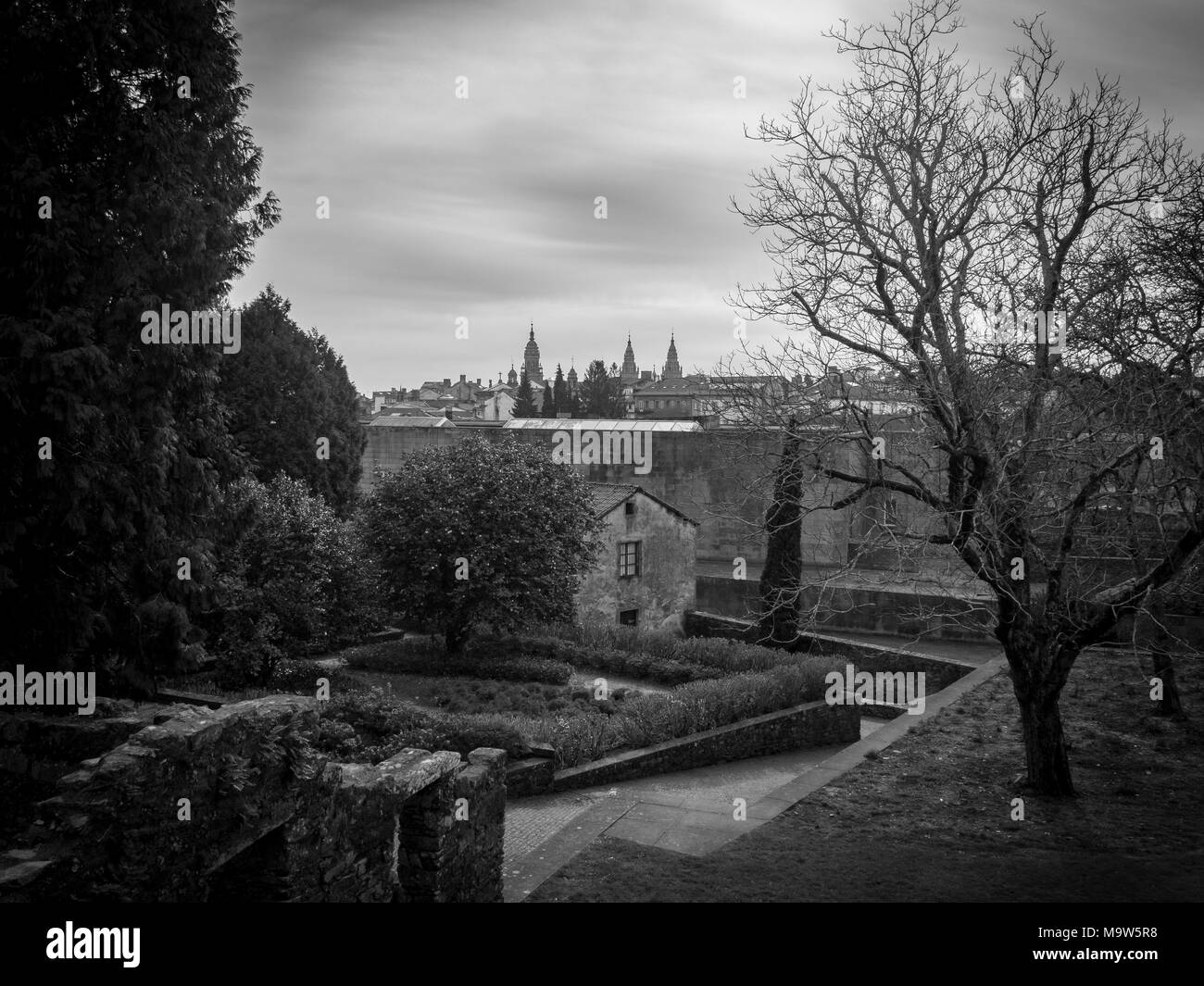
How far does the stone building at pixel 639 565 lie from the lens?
28.6 metres

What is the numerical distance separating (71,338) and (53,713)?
5.38m

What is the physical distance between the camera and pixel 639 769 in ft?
52.3

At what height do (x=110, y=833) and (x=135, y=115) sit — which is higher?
(x=135, y=115)

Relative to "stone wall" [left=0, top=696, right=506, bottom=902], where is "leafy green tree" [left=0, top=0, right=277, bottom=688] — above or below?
above

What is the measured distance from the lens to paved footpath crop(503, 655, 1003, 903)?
11609mm

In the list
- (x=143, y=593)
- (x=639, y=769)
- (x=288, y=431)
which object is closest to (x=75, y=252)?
(x=143, y=593)

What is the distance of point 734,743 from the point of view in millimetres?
17609

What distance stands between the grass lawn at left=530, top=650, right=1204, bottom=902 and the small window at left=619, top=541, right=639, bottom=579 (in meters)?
14.4

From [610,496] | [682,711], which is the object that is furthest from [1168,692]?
[610,496]

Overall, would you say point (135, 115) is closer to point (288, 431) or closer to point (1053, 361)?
point (1053, 361)

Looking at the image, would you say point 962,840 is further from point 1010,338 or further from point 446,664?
point 446,664

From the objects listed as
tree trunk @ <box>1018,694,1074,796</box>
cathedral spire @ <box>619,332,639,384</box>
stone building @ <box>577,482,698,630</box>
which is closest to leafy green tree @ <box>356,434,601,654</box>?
stone building @ <box>577,482,698,630</box>

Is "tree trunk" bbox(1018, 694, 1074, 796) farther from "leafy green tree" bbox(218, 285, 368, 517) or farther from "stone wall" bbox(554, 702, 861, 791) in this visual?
"leafy green tree" bbox(218, 285, 368, 517)

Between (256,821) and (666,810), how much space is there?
26.0 ft
